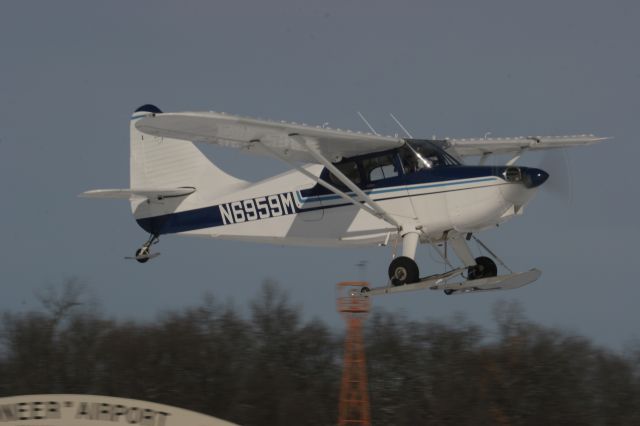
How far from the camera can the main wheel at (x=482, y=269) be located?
18.2 meters

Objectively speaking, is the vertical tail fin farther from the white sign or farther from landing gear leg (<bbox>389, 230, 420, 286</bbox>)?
the white sign

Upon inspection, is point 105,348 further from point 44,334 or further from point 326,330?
point 326,330

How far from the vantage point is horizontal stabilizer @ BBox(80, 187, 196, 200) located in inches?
762

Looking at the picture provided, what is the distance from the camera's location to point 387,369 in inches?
1410

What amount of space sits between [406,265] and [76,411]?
5567mm

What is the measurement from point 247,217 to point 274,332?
1964 centimetres

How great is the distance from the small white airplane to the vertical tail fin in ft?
0.42

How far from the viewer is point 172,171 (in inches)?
846

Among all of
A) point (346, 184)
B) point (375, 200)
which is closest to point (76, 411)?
point (346, 184)

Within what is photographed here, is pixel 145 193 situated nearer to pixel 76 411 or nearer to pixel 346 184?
pixel 346 184

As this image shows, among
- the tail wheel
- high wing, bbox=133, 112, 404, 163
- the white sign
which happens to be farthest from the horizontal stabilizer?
the white sign

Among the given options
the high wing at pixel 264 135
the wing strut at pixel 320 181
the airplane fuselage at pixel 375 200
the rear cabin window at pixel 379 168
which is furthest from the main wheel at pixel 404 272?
the high wing at pixel 264 135

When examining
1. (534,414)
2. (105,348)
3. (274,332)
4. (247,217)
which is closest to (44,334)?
(105,348)

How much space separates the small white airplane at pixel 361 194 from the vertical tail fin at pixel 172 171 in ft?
0.42
